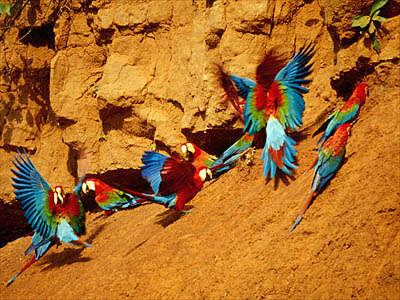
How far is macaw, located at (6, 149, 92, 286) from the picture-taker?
497 cm

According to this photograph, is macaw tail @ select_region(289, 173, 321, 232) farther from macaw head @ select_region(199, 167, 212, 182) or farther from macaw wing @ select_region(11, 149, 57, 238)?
macaw wing @ select_region(11, 149, 57, 238)

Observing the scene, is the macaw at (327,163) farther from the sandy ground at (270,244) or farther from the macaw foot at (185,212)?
the macaw foot at (185,212)

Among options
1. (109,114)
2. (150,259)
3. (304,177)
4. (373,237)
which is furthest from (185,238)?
(109,114)

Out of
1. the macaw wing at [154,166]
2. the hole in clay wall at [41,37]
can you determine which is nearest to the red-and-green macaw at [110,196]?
the macaw wing at [154,166]

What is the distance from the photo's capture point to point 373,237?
3186mm

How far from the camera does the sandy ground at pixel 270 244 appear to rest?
3174mm

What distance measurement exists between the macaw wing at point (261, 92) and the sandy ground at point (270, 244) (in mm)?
394

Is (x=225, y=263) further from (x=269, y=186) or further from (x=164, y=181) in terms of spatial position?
(x=164, y=181)

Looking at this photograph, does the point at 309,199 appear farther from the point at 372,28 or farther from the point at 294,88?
the point at 372,28

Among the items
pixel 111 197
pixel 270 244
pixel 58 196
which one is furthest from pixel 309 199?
pixel 111 197

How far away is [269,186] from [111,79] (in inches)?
105

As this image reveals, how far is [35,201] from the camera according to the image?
4996 mm

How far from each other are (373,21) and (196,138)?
2.10 m

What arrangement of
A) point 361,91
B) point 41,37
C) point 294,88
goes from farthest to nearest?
point 41,37, point 294,88, point 361,91
